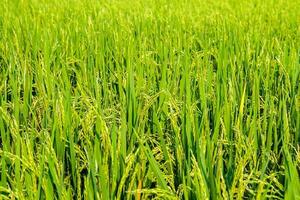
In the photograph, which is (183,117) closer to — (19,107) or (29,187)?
(29,187)

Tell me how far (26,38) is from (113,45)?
0.52 meters

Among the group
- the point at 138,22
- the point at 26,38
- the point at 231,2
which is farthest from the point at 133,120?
the point at 231,2

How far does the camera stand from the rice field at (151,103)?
112 centimetres

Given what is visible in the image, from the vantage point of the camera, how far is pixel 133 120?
4.97 feet

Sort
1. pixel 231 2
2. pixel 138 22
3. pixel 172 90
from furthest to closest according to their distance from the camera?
pixel 231 2, pixel 138 22, pixel 172 90

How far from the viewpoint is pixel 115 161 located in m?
1.17

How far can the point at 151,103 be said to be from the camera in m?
1.38

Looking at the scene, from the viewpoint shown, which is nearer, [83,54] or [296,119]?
[296,119]

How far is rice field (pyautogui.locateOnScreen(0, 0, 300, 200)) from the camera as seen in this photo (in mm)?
1116

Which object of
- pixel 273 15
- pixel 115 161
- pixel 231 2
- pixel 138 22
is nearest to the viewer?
pixel 115 161

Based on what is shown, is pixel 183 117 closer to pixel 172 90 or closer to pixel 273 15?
pixel 172 90

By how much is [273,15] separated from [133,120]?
107 inches

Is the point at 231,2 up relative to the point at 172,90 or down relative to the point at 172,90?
up

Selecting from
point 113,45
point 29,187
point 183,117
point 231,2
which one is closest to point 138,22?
point 113,45
